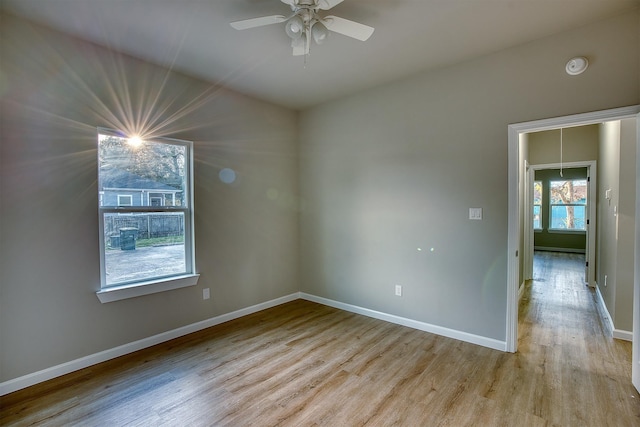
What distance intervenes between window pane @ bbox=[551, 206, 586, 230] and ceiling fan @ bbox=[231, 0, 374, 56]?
9391 mm

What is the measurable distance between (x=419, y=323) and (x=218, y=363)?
211 cm

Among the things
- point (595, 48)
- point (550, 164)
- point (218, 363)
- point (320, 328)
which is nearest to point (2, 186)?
point (218, 363)

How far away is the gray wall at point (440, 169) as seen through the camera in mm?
2471

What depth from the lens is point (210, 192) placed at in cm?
344

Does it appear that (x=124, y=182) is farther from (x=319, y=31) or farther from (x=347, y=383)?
(x=347, y=383)

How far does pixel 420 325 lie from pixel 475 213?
1355 mm

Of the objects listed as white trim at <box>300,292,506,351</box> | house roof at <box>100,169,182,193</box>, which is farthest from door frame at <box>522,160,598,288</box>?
house roof at <box>100,169,182,193</box>

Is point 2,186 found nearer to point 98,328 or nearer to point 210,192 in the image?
point 98,328

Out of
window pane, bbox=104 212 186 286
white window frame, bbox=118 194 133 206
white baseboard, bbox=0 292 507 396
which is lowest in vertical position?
white baseboard, bbox=0 292 507 396

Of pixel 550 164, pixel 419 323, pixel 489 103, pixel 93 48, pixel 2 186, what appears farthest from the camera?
pixel 550 164

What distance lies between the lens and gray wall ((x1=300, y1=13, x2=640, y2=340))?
2.47 m

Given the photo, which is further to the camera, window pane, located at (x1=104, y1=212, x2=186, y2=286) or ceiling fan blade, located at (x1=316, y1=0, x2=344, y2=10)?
window pane, located at (x1=104, y1=212, x2=186, y2=286)

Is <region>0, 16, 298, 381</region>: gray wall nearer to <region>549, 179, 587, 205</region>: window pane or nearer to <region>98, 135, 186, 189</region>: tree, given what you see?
<region>98, 135, 186, 189</region>: tree

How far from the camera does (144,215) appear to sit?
9.75ft
